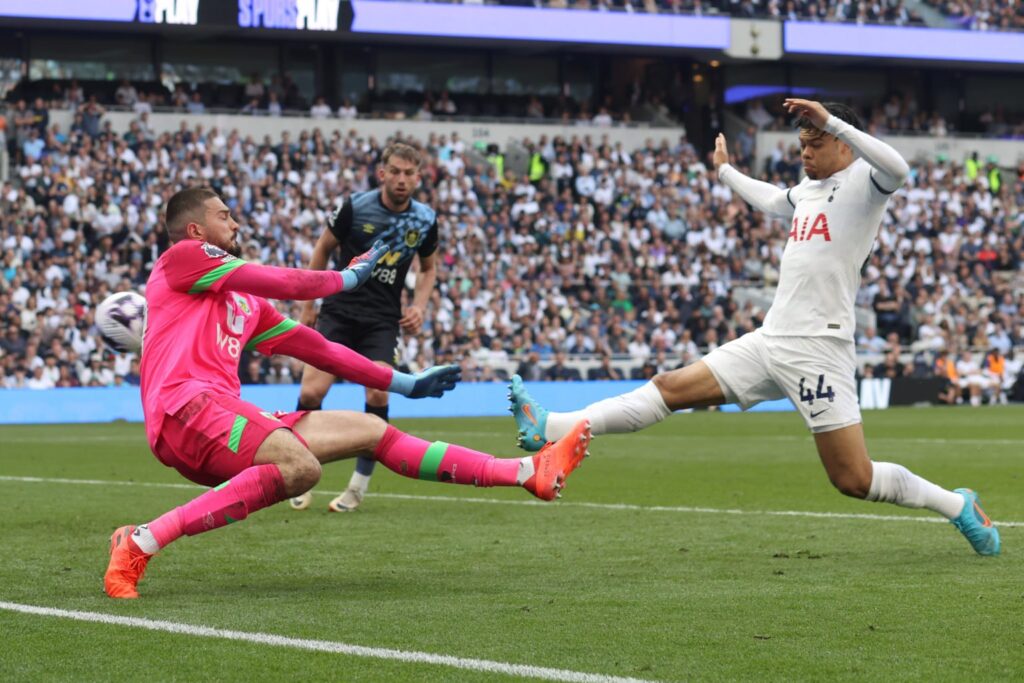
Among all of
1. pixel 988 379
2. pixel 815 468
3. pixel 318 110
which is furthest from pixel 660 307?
pixel 815 468

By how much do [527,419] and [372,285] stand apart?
3.27 m

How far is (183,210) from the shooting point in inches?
265

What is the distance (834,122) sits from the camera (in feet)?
22.6

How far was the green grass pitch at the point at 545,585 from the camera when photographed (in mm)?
4969

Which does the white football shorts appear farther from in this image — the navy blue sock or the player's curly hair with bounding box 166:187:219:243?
the navy blue sock

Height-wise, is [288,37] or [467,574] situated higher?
[288,37]

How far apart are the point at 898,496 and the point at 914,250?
94.4ft

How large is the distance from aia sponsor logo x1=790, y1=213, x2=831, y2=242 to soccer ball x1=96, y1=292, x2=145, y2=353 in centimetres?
314

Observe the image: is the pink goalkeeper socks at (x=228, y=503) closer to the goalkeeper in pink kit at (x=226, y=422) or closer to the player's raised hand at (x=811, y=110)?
the goalkeeper in pink kit at (x=226, y=422)

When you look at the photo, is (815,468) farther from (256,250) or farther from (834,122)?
(256,250)

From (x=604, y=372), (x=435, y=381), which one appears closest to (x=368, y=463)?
(x=435, y=381)

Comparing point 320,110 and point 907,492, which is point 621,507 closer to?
point 907,492

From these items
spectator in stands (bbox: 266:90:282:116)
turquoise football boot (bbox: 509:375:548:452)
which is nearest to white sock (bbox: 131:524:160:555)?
turquoise football boot (bbox: 509:375:548:452)

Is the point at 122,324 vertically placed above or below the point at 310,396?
above
